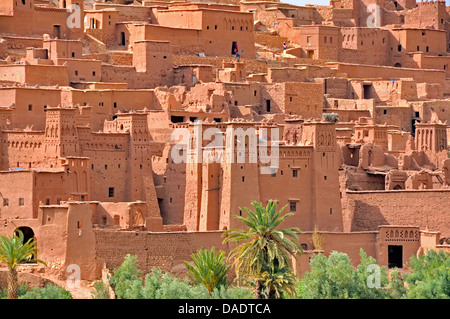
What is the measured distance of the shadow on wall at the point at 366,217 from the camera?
5725 centimetres

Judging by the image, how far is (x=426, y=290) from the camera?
49.2 metres

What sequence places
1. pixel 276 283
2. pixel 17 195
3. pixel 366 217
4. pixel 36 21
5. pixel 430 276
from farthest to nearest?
pixel 36 21 → pixel 366 217 → pixel 17 195 → pixel 430 276 → pixel 276 283

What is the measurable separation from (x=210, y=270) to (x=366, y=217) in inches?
376

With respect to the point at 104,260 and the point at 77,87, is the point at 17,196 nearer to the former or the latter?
the point at 104,260

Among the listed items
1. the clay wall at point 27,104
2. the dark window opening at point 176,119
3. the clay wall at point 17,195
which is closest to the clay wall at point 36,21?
the clay wall at point 27,104

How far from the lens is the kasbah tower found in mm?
54000

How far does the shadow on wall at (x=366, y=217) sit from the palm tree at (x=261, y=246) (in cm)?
672

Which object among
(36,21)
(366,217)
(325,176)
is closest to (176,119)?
(325,176)

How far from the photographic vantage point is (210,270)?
4966cm

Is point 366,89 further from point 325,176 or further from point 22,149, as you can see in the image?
point 22,149

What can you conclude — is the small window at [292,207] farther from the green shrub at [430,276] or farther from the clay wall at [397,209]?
the green shrub at [430,276]

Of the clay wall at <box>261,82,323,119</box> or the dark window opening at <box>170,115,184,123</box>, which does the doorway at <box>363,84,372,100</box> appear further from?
the dark window opening at <box>170,115,184,123</box>

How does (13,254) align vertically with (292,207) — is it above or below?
below

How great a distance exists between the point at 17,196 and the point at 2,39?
1283 cm
